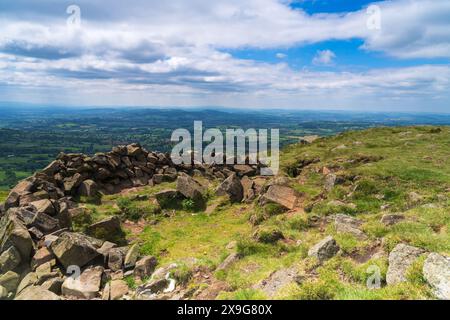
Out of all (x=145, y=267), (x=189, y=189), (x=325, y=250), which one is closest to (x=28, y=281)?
(x=145, y=267)

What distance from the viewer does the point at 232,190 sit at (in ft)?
80.0

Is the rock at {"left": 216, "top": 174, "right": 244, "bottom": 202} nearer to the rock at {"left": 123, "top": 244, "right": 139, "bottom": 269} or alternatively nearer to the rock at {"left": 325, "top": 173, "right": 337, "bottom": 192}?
the rock at {"left": 325, "top": 173, "right": 337, "bottom": 192}

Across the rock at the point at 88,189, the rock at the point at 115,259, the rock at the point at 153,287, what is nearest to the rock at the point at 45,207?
the rock at the point at 88,189

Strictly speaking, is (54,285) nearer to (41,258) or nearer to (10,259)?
(41,258)

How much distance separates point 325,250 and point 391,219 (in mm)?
4673

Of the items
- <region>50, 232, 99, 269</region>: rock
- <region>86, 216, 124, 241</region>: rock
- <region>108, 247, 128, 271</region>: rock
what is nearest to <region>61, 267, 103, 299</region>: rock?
<region>50, 232, 99, 269</region>: rock

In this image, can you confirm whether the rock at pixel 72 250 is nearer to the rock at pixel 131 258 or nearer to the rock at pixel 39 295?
the rock at pixel 131 258

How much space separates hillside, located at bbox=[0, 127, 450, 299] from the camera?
9.46 m

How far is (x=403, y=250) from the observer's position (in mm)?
9641

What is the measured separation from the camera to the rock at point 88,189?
24045 mm

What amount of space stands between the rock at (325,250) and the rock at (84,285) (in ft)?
26.6

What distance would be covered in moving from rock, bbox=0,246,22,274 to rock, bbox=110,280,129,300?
5.09 metres
